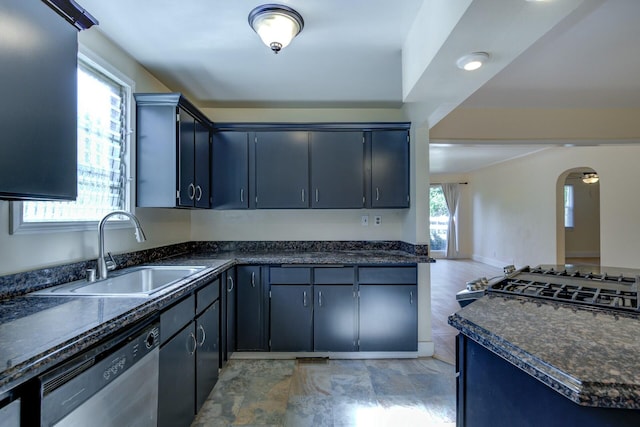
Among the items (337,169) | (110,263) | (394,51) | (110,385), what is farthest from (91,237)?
(394,51)

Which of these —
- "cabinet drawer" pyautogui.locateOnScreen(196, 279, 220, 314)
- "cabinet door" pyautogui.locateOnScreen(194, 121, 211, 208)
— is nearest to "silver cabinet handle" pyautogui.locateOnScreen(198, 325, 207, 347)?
"cabinet drawer" pyautogui.locateOnScreen(196, 279, 220, 314)

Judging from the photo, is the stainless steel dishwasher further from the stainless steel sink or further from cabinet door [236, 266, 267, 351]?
cabinet door [236, 266, 267, 351]

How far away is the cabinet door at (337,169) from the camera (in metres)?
2.98

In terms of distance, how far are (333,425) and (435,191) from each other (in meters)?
8.03

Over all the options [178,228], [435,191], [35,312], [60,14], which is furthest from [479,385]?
[435,191]

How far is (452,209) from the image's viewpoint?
856 cm

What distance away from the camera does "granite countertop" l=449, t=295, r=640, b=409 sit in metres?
0.64

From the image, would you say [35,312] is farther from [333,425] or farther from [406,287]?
[406,287]

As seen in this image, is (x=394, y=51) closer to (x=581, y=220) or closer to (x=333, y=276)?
(x=333, y=276)

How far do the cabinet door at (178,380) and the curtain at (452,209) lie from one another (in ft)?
26.2

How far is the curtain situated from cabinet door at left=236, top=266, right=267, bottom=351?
711 centimetres

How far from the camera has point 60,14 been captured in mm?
1171

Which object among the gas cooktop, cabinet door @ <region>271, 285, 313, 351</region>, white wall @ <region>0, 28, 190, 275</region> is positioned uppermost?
white wall @ <region>0, 28, 190, 275</region>

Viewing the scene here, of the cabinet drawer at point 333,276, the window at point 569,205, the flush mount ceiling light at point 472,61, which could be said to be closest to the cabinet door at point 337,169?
the cabinet drawer at point 333,276
